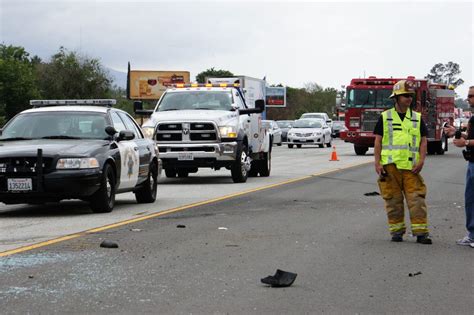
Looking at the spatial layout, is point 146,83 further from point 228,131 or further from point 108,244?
point 108,244

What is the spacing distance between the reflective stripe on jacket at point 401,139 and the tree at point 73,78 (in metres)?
74.2

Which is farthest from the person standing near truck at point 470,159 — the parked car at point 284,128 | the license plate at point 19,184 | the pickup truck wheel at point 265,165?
the parked car at point 284,128

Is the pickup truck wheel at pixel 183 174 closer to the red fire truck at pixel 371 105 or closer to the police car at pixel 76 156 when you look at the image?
the police car at pixel 76 156

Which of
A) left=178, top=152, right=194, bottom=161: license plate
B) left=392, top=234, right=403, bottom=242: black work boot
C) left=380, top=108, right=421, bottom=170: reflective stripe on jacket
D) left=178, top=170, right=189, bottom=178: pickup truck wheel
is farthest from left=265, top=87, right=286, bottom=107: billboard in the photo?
left=392, top=234, right=403, bottom=242: black work boot

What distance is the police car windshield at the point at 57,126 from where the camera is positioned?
14.4 meters

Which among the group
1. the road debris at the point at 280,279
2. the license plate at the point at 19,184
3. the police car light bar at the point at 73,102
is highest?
the police car light bar at the point at 73,102

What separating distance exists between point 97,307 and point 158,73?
90.2 metres

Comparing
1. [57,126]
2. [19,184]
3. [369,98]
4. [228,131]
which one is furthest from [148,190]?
[369,98]

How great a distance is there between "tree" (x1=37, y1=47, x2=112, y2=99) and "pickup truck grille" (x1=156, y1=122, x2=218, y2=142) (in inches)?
2526

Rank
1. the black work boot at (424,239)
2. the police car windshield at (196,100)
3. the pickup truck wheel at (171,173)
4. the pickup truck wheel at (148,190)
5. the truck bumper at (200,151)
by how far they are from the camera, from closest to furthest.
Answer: the black work boot at (424,239), the pickup truck wheel at (148,190), the truck bumper at (200,151), the police car windshield at (196,100), the pickup truck wheel at (171,173)

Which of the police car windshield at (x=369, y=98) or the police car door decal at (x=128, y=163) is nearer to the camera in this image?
the police car door decal at (x=128, y=163)

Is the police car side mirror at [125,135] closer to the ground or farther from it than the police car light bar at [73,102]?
closer to the ground

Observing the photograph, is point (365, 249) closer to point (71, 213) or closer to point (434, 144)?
point (71, 213)

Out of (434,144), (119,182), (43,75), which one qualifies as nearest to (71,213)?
(119,182)
